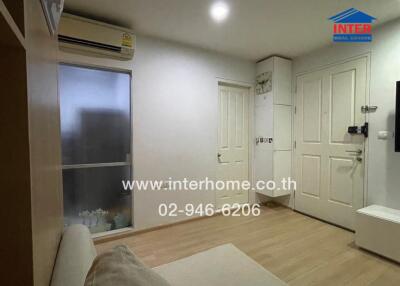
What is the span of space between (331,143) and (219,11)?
88.9 inches

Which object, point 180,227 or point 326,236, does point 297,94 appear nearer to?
point 326,236

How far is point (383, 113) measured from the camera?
2357mm

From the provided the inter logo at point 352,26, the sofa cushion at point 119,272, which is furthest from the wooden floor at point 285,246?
the inter logo at point 352,26

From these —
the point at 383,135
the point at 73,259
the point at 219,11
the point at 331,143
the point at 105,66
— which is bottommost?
the point at 73,259

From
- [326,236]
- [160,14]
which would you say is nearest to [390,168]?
[326,236]

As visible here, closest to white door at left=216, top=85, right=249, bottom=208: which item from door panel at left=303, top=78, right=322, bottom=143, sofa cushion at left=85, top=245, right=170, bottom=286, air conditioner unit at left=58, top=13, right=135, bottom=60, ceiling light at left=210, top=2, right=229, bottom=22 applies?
door panel at left=303, top=78, right=322, bottom=143

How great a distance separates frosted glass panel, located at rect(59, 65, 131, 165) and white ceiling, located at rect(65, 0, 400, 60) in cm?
64

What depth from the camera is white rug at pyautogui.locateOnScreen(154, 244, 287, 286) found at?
1.11 meters

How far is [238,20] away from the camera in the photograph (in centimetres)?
227

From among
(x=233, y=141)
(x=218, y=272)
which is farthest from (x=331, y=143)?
(x=218, y=272)

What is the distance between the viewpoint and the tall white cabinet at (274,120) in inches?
129

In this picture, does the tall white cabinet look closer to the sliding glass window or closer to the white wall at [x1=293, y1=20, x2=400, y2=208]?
the white wall at [x1=293, y1=20, x2=400, y2=208]

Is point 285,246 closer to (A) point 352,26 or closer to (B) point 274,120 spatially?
(B) point 274,120

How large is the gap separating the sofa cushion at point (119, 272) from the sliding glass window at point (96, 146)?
1971 millimetres
